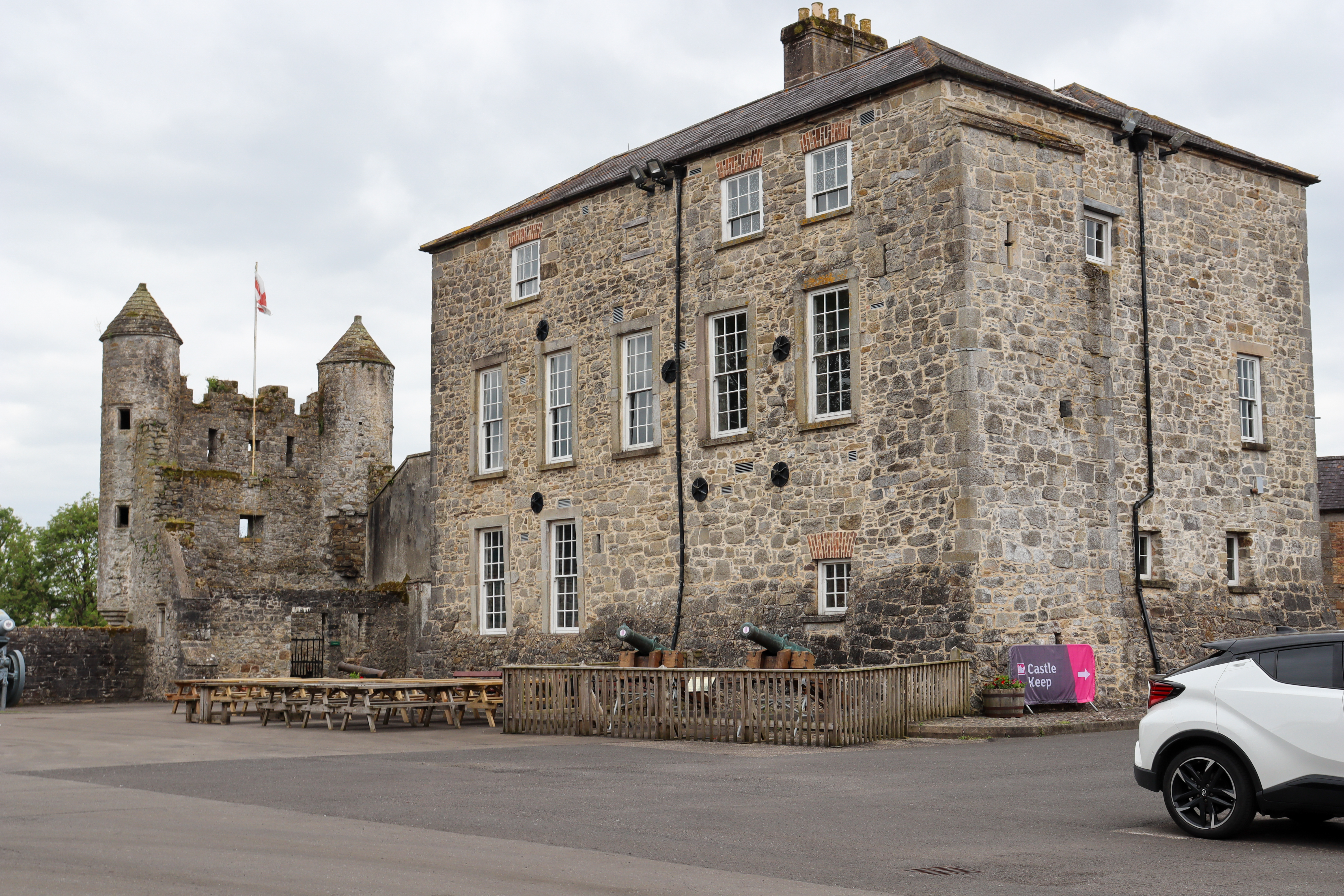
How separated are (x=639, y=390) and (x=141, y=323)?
60.8 feet

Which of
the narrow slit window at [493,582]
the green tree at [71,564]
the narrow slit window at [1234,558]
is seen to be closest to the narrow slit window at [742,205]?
the narrow slit window at [493,582]

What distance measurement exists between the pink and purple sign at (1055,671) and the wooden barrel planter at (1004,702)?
636mm

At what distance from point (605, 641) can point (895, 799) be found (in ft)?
42.2

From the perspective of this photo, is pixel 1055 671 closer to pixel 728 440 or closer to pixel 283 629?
pixel 728 440

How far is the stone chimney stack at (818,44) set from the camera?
25.4 meters

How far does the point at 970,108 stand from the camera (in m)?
18.9

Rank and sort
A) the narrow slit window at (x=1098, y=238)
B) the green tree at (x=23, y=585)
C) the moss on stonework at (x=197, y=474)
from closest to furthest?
the narrow slit window at (x=1098, y=238)
the moss on stonework at (x=197, y=474)
the green tree at (x=23, y=585)

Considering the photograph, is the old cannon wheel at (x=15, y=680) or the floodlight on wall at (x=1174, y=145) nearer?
the floodlight on wall at (x=1174, y=145)

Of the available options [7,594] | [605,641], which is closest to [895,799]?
Answer: [605,641]

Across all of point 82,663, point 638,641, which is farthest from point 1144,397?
point 82,663

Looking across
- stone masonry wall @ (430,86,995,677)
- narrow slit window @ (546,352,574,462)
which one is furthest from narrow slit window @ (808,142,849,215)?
narrow slit window @ (546,352,574,462)

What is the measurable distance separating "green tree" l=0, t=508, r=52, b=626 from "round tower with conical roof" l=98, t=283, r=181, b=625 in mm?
26088

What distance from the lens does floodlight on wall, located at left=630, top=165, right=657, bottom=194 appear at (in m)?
22.8

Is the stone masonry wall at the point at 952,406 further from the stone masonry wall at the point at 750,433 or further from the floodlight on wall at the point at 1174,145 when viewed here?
the floodlight on wall at the point at 1174,145
